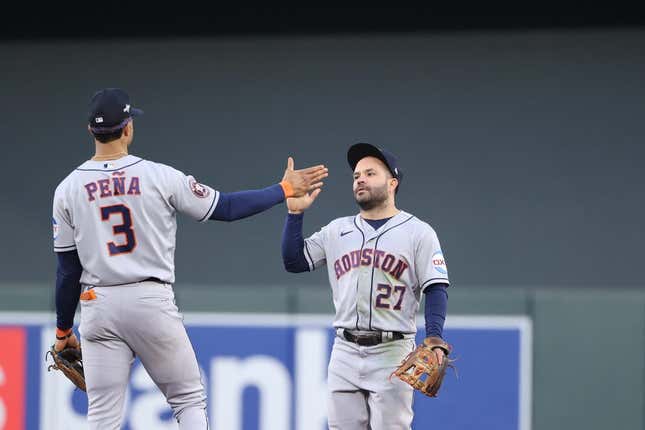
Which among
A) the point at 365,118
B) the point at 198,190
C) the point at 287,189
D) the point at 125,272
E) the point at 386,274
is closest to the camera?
the point at 125,272

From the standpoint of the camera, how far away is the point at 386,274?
389 centimetres

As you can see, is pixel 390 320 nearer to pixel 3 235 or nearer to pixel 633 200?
pixel 633 200

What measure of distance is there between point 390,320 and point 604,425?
1.99 metres

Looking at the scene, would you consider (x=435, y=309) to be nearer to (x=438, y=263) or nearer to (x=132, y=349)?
(x=438, y=263)

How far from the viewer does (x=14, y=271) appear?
8.25 m

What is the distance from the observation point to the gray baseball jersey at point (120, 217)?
3.53 metres

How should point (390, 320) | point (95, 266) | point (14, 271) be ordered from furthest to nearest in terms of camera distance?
point (14, 271) → point (390, 320) → point (95, 266)

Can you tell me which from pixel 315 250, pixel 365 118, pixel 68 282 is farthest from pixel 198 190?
pixel 365 118

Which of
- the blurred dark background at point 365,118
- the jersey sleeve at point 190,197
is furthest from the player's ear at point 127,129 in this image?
the blurred dark background at point 365,118

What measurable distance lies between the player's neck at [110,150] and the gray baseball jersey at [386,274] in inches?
35.8

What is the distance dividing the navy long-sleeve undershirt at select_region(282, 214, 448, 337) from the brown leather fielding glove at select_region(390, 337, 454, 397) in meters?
0.08

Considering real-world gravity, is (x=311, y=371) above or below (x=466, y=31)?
below

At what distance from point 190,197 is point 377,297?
78 centimetres

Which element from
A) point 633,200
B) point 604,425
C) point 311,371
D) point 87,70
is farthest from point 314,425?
point 87,70
